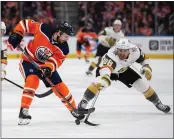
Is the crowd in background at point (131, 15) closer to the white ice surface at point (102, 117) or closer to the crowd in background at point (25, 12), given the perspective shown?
the crowd in background at point (25, 12)

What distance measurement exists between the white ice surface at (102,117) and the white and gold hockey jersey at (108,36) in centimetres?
97

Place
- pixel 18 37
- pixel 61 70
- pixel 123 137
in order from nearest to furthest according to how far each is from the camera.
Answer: pixel 123 137
pixel 18 37
pixel 61 70

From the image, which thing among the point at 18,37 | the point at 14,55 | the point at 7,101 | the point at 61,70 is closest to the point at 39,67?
the point at 18,37

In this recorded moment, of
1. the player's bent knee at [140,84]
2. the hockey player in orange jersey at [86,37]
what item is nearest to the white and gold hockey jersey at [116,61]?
the player's bent knee at [140,84]

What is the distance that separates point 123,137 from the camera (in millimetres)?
4016

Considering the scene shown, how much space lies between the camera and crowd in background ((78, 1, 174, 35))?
1280cm

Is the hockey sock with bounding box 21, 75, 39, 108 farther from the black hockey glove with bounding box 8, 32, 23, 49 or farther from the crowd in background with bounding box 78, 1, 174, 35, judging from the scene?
the crowd in background with bounding box 78, 1, 174, 35

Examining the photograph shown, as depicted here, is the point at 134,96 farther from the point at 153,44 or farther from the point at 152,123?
the point at 153,44

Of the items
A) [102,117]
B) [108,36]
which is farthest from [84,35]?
[102,117]

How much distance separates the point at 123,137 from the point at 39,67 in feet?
3.35

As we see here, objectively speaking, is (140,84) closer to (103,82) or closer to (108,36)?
(103,82)

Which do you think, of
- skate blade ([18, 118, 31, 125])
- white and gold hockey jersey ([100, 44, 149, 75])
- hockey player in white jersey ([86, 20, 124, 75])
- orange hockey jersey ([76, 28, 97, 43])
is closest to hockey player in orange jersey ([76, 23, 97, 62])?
orange hockey jersey ([76, 28, 97, 43])

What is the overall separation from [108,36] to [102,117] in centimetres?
373

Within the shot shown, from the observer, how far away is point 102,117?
A: 5.05 metres
